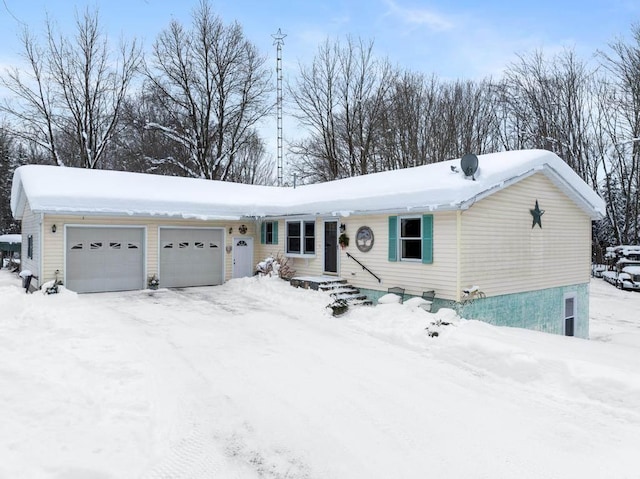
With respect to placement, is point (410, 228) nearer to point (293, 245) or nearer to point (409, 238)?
point (409, 238)

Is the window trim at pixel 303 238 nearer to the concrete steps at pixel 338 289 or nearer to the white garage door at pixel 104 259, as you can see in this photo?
the concrete steps at pixel 338 289

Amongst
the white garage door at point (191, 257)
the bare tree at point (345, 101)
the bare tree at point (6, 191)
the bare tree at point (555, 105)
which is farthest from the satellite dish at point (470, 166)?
the bare tree at point (6, 191)

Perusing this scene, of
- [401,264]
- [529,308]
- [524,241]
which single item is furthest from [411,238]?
[529,308]

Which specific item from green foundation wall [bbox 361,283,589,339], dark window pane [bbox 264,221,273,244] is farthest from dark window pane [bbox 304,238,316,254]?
green foundation wall [bbox 361,283,589,339]

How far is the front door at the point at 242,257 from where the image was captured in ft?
52.0

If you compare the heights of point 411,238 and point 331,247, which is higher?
point 411,238

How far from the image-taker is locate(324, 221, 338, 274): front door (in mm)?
13273

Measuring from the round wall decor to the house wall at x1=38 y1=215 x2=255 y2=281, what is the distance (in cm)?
525

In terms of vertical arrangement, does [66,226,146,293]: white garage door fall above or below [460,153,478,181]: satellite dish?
below

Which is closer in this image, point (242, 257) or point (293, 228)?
point (293, 228)

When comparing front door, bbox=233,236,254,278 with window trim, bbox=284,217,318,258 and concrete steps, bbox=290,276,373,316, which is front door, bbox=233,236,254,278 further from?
concrete steps, bbox=290,276,373,316

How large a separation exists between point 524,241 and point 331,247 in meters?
5.47

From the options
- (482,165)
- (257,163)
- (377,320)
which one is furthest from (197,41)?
(377,320)

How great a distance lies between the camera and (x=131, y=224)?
1379cm
